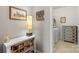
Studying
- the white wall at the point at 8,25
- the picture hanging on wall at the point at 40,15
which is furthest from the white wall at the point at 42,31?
the white wall at the point at 8,25

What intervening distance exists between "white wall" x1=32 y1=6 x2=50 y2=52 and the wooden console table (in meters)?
0.09

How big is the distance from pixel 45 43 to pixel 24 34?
0.33m

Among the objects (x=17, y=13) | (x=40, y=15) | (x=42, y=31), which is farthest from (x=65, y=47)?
(x=17, y=13)

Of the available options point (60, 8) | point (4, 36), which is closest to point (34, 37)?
point (4, 36)

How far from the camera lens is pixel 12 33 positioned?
1.26 metres

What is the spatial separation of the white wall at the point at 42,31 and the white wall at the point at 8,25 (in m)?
0.17

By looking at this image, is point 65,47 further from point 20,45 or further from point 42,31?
point 20,45

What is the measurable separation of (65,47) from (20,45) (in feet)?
2.02

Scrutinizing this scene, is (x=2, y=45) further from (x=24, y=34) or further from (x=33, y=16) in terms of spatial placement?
(x=33, y=16)

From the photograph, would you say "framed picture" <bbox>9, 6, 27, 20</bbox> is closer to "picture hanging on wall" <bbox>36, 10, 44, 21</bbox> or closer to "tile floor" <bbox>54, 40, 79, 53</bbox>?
"picture hanging on wall" <bbox>36, 10, 44, 21</bbox>

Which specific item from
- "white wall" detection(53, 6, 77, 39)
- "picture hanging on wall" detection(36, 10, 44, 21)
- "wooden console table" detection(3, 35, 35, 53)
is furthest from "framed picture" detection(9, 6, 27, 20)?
"white wall" detection(53, 6, 77, 39)

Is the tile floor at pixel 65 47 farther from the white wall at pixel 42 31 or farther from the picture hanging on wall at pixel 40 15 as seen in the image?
the picture hanging on wall at pixel 40 15

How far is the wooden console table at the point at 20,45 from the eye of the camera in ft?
3.86

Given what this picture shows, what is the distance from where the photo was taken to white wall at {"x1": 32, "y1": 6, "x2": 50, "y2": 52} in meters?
1.31
